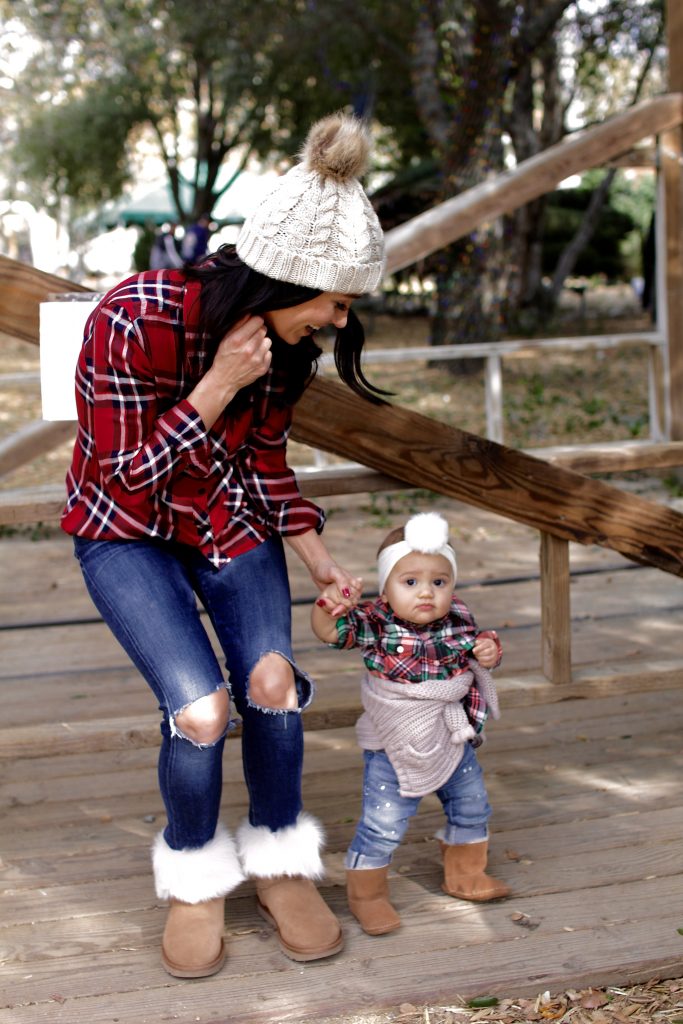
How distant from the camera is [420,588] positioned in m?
2.38

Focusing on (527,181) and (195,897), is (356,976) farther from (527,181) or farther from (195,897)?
(527,181)

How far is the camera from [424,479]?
2.72 metres

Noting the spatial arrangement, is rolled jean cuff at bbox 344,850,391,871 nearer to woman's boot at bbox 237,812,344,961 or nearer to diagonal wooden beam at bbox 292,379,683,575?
woman's boot at bbox 237,812,344,961

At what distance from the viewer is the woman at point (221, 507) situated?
6.99 feet

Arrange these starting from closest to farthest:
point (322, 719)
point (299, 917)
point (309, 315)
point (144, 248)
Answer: point (309, 315) → point (299, 917) → point (322, 719) → point (144, 248)

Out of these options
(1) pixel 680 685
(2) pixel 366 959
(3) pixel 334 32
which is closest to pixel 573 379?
(3) pixel 334 32

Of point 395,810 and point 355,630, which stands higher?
point 355,630

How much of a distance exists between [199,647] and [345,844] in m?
0.78

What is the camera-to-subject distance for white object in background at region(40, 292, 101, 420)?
7.79 feet

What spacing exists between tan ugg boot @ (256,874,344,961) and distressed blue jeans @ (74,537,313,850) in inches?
5.0

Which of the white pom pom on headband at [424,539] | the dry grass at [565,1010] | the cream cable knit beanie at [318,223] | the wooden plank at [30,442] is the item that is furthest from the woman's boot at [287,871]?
the wooden plank at [30,442]

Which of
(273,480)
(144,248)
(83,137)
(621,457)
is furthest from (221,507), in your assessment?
(83,137)

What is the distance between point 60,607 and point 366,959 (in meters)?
2.61

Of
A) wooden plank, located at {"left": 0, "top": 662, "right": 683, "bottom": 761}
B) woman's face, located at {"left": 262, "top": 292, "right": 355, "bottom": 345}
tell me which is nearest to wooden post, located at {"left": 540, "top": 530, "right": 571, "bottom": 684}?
wooden plank, located at {"left": 0, "top": 662, "right": 683, "bottom": 761}
